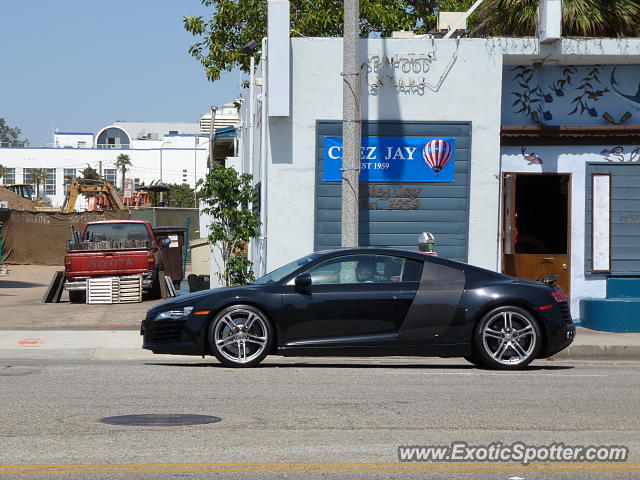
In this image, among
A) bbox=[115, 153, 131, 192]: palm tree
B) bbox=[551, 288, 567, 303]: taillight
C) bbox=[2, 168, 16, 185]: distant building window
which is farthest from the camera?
bbox=[2, 168, 16, 185]: distant building window

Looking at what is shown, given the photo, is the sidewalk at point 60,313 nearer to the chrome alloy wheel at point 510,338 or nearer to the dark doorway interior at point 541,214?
the dark doorway interior at point 541,214

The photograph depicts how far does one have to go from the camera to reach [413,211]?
18000mm

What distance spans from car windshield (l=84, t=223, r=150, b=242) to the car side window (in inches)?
534

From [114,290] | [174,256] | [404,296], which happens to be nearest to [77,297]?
[114,290]

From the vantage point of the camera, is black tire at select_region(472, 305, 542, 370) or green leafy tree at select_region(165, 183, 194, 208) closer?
black tire at select_region(472, 305, 542, 370)

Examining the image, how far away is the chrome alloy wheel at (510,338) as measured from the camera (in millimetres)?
11656

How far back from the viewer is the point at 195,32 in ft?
109

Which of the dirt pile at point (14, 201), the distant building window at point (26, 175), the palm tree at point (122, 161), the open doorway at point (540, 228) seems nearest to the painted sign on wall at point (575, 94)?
the open doorway at point (540, 228)

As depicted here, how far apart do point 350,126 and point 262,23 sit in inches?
650

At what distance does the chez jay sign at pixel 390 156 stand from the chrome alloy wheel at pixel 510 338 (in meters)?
6.55

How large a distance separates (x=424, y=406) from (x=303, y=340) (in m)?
2.99

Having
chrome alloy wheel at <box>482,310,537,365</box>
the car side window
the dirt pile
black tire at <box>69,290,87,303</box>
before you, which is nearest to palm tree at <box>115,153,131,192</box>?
the dirt pile

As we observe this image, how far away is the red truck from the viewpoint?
2316cm

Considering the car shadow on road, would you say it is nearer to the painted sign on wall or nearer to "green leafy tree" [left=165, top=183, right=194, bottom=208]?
the painted sign on wall
